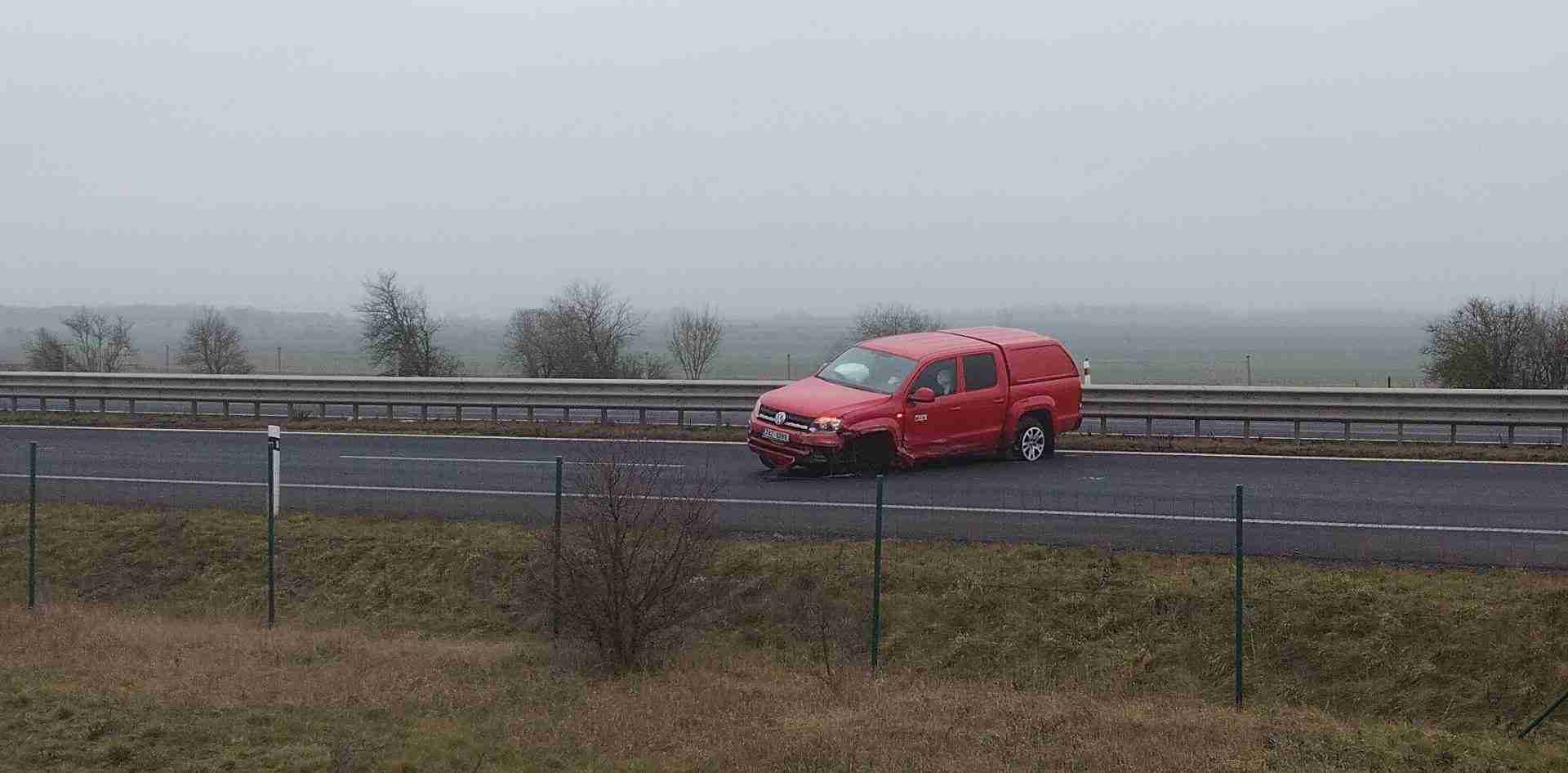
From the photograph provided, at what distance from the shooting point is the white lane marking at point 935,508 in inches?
488

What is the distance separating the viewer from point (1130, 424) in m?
22.1

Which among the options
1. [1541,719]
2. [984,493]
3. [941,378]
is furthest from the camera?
[941,378]

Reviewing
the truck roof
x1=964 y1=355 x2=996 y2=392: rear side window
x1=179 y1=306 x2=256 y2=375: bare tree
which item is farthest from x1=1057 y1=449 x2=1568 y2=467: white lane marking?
x1=179 y1=306 x2=256 y2=375: bare tree

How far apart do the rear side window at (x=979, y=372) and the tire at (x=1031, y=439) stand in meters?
0.69

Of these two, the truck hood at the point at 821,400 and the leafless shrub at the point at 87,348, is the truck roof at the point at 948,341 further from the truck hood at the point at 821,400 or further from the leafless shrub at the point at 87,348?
the leafless shrub at the point at 87,348

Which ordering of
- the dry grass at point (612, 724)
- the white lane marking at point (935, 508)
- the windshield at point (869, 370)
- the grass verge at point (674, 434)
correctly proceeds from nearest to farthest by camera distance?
the dry grass at point (612, 724) → the white lane marking at point (935, 508) → the windshield at point (869, 370) → the grass verge at point (674, 434)

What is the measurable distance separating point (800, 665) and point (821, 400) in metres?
6.36

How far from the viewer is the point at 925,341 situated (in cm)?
1702

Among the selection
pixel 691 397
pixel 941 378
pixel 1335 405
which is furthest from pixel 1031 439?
pixel 691 397

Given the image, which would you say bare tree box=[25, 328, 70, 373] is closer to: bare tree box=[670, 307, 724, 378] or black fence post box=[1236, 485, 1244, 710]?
bare tree box=[670, 307, 724, 378]

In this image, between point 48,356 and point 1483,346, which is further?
point 48,356

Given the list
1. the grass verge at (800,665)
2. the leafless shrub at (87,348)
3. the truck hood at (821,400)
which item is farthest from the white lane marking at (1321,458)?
the leafless shrub at (87,348)

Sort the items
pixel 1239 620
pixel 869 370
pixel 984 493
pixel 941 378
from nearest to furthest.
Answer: pixel 1239 620 → pixel 984 493 → pixel 941 378 → pixel 869 370

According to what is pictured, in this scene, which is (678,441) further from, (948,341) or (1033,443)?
(1033,443)
